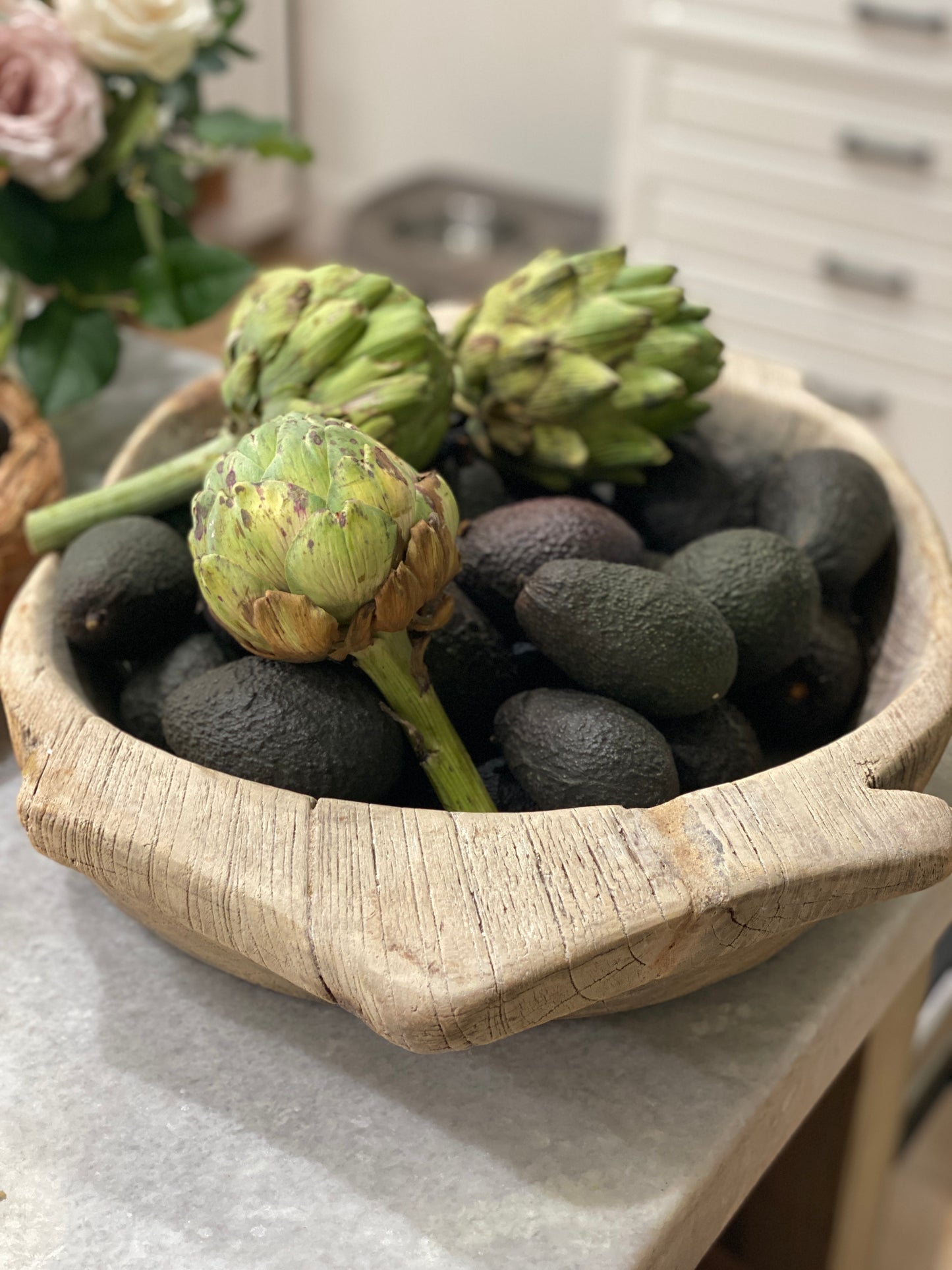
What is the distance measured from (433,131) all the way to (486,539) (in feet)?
7.31

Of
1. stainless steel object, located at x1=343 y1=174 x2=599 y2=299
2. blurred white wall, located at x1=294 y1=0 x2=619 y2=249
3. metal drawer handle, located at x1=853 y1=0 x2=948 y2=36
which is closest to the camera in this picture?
metal drawer handle, located at x1=853 y1=0 x2=948 y2=36

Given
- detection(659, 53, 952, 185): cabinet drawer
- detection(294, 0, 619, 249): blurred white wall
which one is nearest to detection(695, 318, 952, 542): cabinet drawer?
detection(659, 53, 952, 185): cabinet drawer

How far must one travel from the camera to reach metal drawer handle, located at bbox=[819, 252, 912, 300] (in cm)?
169

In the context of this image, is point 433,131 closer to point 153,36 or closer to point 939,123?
point 939,123

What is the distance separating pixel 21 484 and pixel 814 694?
0.45 meters

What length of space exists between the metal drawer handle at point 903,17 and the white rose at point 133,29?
1012 millimetres

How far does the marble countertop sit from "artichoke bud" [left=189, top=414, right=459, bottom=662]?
0.58 ft

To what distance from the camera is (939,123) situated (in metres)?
1.57

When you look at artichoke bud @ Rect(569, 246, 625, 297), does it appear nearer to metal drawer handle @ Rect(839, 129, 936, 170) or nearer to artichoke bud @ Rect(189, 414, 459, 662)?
artichoke bud @ Rect(189, 414, 459, 662)

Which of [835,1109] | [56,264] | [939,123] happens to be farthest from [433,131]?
[835,1109]

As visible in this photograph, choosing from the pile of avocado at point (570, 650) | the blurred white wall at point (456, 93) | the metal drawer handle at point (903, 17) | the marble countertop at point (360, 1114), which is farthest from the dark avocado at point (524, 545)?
the blurred white wall at point (456, 93)

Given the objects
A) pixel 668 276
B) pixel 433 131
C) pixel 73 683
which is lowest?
pixel 433 131

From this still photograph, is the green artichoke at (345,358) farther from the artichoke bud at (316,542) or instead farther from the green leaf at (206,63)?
the green leaf at (206,63)

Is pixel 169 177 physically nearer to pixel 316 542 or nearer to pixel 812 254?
pixel 316 542
